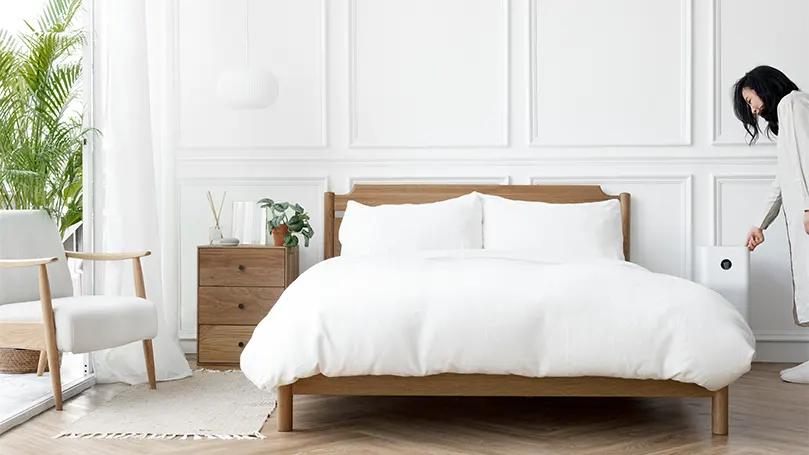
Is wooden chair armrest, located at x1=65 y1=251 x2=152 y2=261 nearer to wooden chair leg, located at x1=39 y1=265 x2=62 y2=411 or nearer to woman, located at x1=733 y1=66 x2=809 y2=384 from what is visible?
wooden chair leg, located at x1=39 y1=265 x2=62 y2=411

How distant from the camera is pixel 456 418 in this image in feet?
10.9

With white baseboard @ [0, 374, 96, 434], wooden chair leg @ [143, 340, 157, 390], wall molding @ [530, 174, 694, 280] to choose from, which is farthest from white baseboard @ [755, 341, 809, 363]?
white baseboard @ [0, 374, 96, 434]

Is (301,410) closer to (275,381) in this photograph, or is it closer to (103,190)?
(275,381)

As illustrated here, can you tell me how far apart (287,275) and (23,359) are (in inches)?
56.2

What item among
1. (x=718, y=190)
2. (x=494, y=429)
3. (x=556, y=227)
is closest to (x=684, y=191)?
(x=718, y=190)

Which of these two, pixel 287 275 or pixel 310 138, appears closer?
pixel 287 275

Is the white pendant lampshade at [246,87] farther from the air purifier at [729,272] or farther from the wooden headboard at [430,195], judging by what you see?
the air purifier at [729,272]

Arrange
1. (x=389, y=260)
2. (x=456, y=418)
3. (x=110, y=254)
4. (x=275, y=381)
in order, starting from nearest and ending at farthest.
Answer: (x=275, y=381) → (x=456, y=418) → (x=389, y=260) → (x=110, y=254)

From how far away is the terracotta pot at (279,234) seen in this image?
4.61 m

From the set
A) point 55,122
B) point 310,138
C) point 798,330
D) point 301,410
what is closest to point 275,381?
point 301,410

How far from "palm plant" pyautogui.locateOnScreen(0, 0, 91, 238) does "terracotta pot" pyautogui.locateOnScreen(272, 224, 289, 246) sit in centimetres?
105

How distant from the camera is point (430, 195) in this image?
4.82 metres

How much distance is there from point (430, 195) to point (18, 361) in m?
2.38

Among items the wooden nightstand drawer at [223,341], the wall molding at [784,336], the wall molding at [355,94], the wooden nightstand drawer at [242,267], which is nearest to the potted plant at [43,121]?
the wooden nightstand drawer at [242,267]
